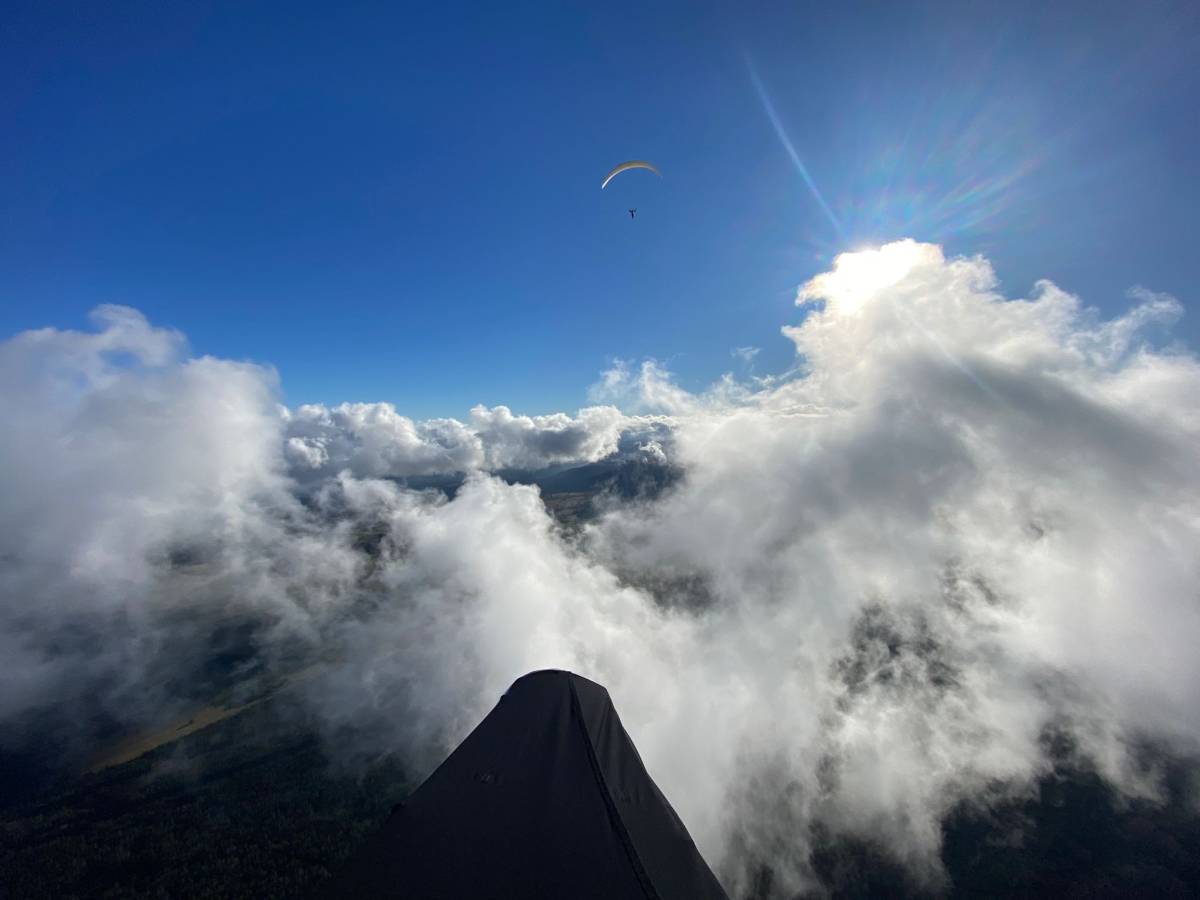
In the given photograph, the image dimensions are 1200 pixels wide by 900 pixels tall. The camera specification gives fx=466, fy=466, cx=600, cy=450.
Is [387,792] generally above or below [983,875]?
above

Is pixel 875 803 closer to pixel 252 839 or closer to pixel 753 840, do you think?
pixel 753 840

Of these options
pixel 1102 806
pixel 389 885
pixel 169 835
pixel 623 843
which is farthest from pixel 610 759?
pixel 1102 806

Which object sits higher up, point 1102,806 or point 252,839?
point 252,839

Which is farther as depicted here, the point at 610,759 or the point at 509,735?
the point at 509,735

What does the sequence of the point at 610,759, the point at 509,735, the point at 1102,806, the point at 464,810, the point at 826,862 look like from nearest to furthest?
the point at 464,810, the point at 610,759, the point at 509,735, the point at 826,862, the point at 1102,806

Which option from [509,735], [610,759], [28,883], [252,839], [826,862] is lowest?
[826,862]

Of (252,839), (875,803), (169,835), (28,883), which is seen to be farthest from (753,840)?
(28,883)

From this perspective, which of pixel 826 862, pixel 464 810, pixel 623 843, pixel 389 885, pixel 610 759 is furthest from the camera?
pixel 826 862

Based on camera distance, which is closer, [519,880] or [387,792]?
[519,880]

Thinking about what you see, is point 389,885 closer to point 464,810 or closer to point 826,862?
point 464,810
